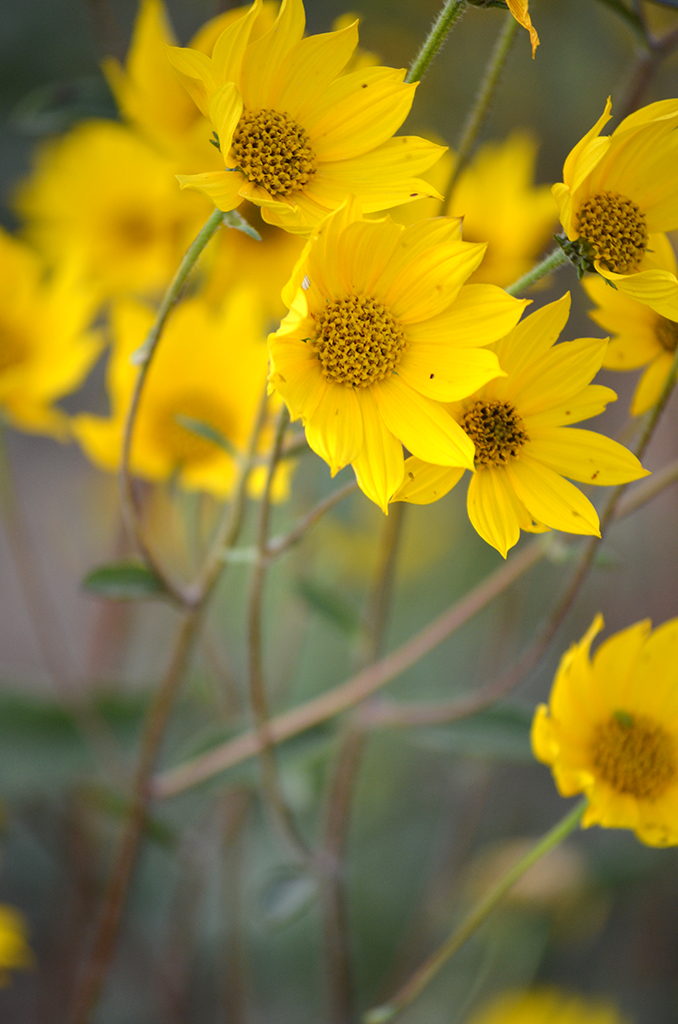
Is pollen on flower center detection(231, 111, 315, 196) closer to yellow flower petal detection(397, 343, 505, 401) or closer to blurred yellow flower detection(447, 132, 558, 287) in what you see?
yellow flower petal detection(397, 343, 505, 401)

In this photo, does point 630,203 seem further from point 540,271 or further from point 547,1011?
point 547,1011

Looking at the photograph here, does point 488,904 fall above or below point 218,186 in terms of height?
below

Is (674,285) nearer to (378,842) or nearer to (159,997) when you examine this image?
(159,997)

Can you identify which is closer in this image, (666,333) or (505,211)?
(666,333)

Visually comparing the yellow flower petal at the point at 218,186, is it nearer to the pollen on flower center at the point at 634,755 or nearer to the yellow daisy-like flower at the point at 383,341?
the yellow daisy-like flower at the point at 383,341

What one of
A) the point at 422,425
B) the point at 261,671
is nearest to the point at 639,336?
the point at 422,425

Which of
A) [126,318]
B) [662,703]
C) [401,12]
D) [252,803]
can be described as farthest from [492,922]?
[401,12]

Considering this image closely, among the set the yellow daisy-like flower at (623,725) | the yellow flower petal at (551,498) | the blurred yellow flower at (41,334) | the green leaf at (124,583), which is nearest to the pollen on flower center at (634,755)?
the yellow daisy-like flower at (623,725)
